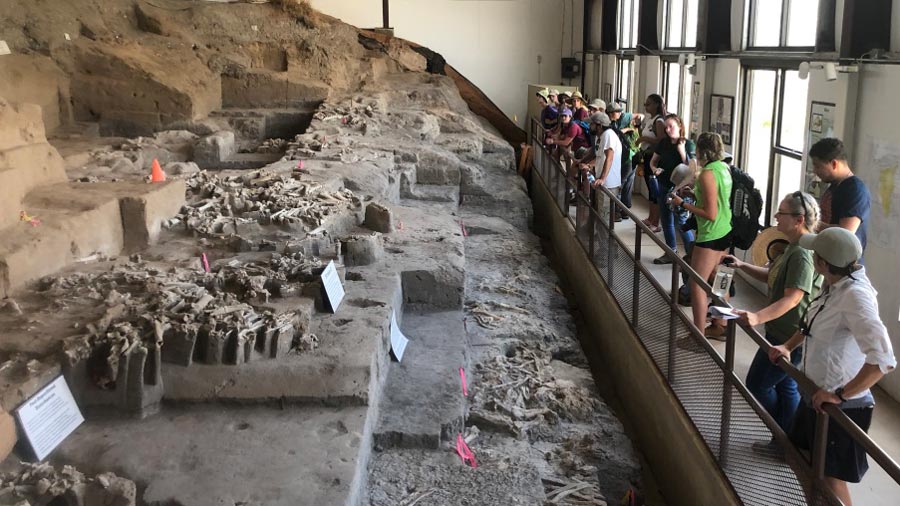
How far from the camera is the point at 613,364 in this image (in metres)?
6.64

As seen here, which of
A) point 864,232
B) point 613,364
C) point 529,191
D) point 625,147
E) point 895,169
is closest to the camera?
point 864,232

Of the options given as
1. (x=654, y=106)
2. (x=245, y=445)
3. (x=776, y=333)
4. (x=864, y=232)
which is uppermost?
(x=654, y=106)

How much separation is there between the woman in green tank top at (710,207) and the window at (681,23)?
18.5ft

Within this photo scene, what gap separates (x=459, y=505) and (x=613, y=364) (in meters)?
2.97

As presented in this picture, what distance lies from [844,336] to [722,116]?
20.0 ft

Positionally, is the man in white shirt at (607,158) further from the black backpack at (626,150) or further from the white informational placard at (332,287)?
the white informational placard at (332,287)

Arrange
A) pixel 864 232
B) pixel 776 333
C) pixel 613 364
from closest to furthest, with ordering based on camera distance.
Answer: pixel 776 333, pixel 864 232, pixel 613 364

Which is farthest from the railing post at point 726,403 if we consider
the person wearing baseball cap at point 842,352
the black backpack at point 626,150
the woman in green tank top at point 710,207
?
the black backpack at point 626,150

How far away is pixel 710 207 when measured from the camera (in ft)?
18.4

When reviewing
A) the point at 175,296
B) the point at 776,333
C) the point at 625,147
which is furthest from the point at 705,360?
the point at 625,147

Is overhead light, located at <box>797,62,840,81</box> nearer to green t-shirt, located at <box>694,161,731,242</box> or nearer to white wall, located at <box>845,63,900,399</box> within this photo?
white wall, located at <box>845,63,900,399</box>

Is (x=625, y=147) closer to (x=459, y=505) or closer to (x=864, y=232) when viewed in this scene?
(x=864, y=232)

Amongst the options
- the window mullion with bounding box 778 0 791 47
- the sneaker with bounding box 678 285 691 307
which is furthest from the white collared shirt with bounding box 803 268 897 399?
the window mullion with bounding box 778 0 791 47

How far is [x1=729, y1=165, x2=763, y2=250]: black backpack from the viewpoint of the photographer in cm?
566
